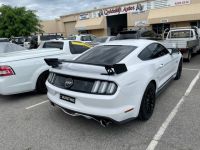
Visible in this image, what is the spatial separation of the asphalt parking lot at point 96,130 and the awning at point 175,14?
19.9m

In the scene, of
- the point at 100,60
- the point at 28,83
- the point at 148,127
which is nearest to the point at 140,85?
the point at 148,127

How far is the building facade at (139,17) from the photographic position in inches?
922

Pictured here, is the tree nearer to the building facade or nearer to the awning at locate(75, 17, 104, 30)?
the awning at locate(75, 17, 104, 30)

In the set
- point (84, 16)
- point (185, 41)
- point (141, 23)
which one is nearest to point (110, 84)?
point (185, 41)

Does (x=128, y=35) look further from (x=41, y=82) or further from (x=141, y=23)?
(x=141, y=23)

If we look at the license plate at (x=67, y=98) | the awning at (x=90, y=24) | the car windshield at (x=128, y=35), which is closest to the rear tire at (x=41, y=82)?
the license plate at (x=67, y=98)

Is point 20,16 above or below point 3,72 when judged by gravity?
above

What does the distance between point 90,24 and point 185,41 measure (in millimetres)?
25265

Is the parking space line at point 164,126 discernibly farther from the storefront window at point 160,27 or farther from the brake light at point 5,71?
the storefront window at point 160,27

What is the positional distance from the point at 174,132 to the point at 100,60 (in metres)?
1.99

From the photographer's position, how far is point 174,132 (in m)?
3.77

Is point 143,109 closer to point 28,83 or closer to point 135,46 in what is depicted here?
point 135,46

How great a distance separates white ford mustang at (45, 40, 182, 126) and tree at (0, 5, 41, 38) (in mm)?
25953

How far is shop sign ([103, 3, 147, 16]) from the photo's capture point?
27609 millimetres
